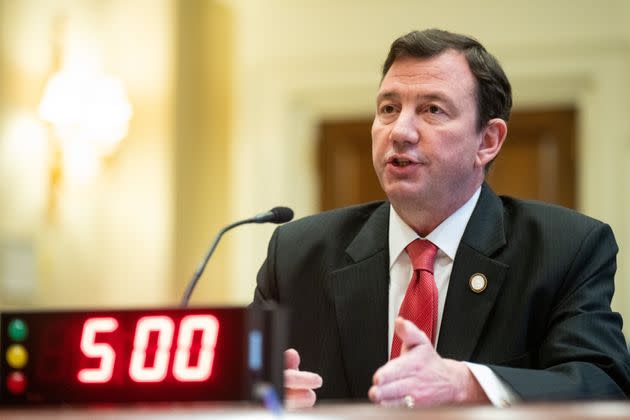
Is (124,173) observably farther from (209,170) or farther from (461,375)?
(461,375)

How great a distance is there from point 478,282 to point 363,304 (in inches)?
9.2

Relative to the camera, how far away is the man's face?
1995mm

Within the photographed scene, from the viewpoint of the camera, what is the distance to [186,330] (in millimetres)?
1173

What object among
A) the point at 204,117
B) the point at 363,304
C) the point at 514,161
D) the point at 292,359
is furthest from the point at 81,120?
the point at 292,359

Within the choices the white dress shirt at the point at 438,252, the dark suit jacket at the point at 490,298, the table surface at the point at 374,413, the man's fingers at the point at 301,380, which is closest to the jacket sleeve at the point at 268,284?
the dark suit jacket at the point at 490,298

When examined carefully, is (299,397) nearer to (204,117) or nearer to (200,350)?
(200,350)

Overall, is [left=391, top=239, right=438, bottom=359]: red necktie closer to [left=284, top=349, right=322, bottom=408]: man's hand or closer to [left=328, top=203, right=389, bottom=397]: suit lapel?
[left=328, top=203, right=389, bottom=397]: suit lapel

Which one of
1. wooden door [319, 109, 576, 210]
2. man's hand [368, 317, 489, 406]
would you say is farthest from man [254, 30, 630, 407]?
wooden door [319, 109, 576, 210]

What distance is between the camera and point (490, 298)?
1911 millimetres

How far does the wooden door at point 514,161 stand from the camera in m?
4.42

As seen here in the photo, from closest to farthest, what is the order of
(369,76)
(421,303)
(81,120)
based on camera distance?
(421,303), (81,120), (369,76)

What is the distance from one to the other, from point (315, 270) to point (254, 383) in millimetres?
978

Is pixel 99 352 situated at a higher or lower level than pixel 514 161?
higher

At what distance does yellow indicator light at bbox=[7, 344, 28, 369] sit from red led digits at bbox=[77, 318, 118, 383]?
0.08 metres
